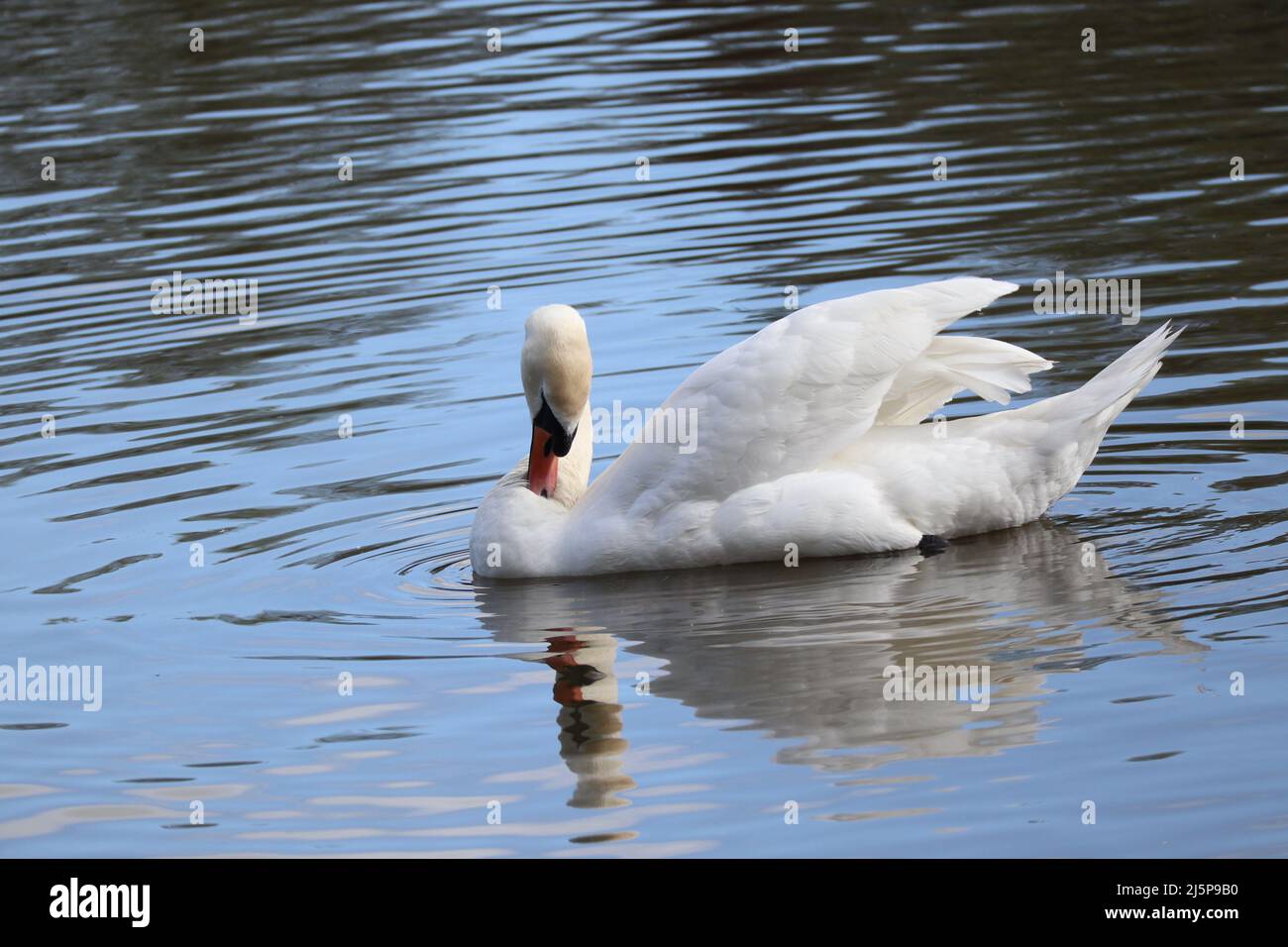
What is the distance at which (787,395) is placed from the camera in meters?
9.07

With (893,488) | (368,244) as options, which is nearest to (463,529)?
(893,488)

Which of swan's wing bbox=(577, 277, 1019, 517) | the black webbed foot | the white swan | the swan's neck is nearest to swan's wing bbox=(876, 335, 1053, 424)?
the white swan

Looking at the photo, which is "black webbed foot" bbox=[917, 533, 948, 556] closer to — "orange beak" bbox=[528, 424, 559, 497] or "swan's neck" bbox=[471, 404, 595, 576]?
"swan's neck" bbox=[471, 404, 595, 576]

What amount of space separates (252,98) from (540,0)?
5.84 meters

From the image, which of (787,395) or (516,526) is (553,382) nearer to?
(516,526)

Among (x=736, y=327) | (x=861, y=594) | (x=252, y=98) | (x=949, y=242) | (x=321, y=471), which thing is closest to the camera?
(x=861, y=594)

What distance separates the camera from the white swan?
909 centimetres

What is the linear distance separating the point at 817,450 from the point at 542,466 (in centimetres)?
128

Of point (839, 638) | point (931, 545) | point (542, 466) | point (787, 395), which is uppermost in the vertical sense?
point (787, 395)

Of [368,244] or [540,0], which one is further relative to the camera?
[540,0]

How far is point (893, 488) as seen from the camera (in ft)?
30.2

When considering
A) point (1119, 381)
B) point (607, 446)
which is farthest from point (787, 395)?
point (607, 446)

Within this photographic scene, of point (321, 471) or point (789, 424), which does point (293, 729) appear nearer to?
point (789, 424)

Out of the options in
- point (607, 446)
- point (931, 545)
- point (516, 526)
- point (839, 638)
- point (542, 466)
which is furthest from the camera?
point (607, 446)
